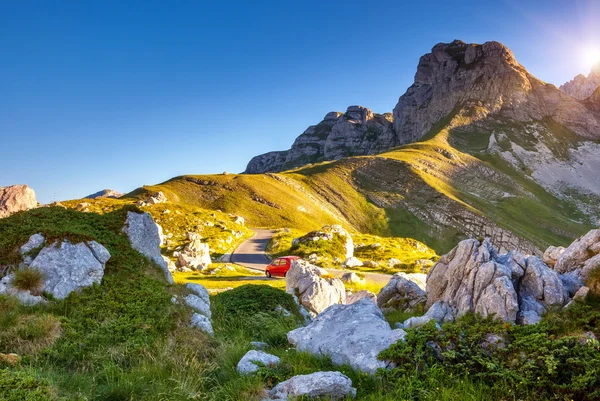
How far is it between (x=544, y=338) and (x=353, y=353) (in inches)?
187

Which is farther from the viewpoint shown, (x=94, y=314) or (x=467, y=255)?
(x=467, y=255)

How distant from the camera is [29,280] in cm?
1083

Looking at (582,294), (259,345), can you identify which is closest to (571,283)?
(582,294)

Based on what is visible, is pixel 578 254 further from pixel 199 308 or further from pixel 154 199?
pixel 154 199

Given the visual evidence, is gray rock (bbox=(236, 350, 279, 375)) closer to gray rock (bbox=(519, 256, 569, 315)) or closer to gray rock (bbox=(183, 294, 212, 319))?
gray rock (bbox=(183, 294, 212, 319))

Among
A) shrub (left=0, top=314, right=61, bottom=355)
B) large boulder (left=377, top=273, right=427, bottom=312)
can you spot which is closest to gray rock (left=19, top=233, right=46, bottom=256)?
shrub (left=0, top=314, right=61, bottom=355)

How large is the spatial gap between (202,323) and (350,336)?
5.13 meters

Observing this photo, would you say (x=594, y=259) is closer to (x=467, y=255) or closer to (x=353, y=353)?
(x=467, y=255)

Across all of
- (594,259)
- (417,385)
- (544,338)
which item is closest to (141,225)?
(417,385)

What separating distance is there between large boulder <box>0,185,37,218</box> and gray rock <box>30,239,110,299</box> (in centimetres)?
1880

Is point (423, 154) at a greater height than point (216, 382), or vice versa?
point (423, 154)

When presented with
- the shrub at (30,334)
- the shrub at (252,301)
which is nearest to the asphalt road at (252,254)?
the shrub at (252,301)

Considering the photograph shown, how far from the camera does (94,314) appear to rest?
10547 millimetres

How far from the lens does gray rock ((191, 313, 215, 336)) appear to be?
1124 centimetres
